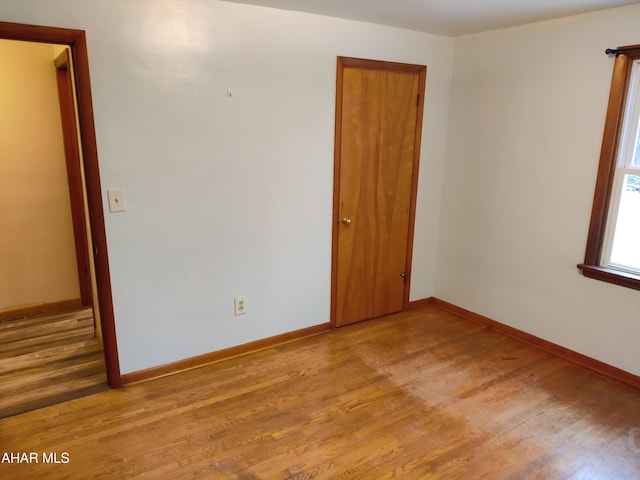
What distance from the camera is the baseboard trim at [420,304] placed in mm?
3891

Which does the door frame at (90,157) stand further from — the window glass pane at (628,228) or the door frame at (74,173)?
the window glass pane at (628,228)

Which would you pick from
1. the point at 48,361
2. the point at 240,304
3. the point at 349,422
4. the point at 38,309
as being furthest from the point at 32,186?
the point at 349,422

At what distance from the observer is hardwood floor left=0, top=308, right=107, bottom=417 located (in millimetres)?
2543

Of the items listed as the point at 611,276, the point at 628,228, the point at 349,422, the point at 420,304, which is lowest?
the point at 349,422

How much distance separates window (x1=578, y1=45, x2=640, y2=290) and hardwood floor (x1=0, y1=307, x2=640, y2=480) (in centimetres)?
73

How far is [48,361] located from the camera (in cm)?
293

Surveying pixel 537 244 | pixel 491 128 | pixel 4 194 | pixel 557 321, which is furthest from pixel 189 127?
pixel 557 321

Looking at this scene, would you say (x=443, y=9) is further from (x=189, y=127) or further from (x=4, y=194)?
(x=4, y=194)

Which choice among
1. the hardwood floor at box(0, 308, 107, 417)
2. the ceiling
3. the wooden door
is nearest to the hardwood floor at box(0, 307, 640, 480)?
the hardwood floor at box(0, 308, 107, 417)

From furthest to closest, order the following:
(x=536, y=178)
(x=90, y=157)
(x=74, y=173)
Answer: (x=74, y=173), (x=536, y=178), (x=90, y=157)

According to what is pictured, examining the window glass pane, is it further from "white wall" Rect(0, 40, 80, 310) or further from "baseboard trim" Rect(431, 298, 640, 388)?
"white wall" Rect(0, 40, 80, 310)

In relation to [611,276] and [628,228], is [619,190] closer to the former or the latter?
[628,228]

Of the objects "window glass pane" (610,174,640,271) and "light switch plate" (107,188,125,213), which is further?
"window glass pane" (610,174,640,271)

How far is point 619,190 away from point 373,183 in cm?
161
